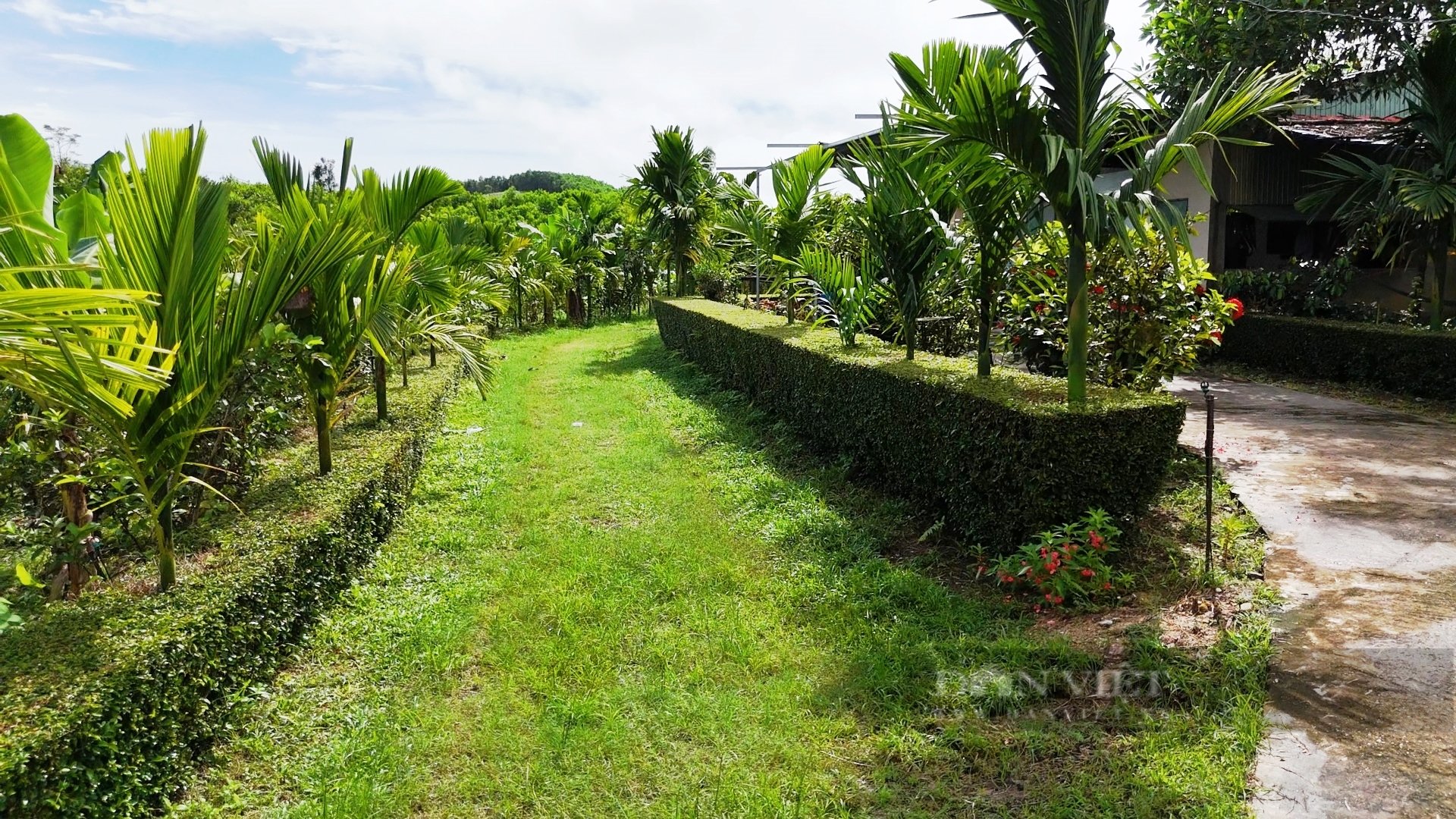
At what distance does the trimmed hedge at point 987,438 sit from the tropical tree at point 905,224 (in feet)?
1.71

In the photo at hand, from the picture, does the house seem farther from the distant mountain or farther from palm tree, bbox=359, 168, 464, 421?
the distant mountain

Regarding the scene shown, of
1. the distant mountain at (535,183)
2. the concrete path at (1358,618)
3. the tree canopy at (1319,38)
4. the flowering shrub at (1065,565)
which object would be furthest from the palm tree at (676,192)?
the distant mountain at (535,183)

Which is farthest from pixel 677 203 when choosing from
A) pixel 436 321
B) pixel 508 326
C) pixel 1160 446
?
pixel 1160 446

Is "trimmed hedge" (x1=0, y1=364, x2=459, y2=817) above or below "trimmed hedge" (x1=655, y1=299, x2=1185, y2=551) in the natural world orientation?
below

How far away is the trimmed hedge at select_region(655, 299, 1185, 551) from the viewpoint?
4250mm

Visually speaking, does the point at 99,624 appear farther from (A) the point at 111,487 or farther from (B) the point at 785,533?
(B) the point at 785,533

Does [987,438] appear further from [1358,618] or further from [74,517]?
[74,517]

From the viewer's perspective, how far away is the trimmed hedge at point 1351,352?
8391mm

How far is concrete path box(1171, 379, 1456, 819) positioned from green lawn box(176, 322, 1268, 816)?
0.15 metres

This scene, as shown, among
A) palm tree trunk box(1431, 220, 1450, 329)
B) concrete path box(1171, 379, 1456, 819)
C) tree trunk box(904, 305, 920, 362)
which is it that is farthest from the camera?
palm tree trunk box(1431, 220, 1450, 329)

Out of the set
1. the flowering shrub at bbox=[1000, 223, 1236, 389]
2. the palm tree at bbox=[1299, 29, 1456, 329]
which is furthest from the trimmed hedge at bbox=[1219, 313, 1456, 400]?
the flowering shrub at bbox=[1000, 223, 1236, 389]

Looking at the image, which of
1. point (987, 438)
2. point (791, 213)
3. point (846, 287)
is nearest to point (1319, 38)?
point (791, 213)

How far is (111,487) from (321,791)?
170 cm

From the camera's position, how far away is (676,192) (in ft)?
54.4
